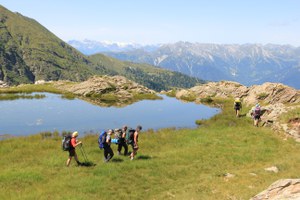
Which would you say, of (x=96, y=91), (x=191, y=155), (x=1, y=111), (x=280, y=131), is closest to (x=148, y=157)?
(x=191, y=155)

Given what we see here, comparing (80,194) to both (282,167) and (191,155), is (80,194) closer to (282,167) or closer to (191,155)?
(191,155)

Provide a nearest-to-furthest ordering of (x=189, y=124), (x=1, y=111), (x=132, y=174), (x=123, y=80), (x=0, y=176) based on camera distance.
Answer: (x=0, y=176), (x=132, y=174), (x=189, y=124), (x=1, y=111), (x=123, y=80)

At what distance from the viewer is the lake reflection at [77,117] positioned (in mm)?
51528

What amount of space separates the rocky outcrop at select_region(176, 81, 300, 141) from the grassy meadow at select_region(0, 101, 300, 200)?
3.89 m

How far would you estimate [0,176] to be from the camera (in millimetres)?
24656

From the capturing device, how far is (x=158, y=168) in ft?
96.5

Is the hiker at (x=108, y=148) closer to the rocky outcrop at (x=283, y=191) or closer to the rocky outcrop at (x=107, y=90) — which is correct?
the rocky outcrop at (x=283, y=191)

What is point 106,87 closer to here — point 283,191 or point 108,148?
point 108,148

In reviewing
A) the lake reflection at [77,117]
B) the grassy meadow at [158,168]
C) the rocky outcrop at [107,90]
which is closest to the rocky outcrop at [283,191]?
the grassy meadow at [158,168]

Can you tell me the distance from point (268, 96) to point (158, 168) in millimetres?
53037

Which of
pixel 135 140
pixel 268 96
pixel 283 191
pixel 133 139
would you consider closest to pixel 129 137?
pixel 133 139

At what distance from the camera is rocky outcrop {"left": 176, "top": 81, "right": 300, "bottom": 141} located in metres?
47.0

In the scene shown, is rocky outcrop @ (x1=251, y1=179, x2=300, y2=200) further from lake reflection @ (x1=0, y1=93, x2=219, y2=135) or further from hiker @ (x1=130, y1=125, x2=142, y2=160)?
lake reflection @ (x1=0, y1=93, x2=219, y2=135)

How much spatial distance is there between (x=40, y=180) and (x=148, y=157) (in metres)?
11.6
